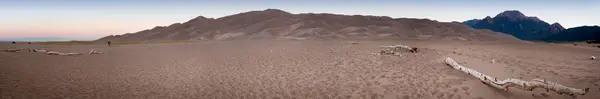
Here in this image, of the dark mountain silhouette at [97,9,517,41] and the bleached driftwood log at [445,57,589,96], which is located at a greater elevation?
the dark mountain silhouette at [97,9,517,41]

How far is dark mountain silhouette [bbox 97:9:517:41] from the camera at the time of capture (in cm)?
11225

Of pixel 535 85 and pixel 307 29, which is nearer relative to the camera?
pixel 535 85

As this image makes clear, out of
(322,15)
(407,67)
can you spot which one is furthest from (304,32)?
(407,67)

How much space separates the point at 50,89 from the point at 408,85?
1230 centimetres

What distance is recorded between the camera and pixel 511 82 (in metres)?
9.91

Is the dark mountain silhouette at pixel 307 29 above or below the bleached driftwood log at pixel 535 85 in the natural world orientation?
above

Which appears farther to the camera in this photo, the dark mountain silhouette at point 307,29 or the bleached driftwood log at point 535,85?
the dark mountain silhouette at point 307,29

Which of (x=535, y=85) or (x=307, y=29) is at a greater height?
(x=307, y=29)

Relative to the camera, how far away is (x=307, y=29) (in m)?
123

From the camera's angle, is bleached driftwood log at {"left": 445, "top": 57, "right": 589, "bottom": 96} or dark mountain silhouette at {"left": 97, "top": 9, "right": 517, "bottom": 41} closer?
bleached driftwood log at {"left": 445, "top": 57, "right": 589, "bottom": 96}

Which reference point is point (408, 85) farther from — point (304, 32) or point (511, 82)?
point (304, 32)

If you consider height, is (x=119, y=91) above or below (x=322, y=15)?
below

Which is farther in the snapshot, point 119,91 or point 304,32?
point 304,32

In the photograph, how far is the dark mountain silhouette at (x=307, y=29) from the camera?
112250 mm
